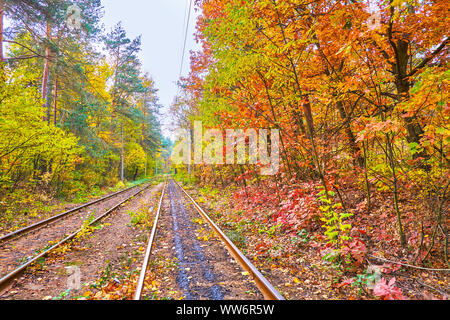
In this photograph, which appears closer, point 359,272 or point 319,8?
point 359,272

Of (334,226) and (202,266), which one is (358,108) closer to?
(334,226)

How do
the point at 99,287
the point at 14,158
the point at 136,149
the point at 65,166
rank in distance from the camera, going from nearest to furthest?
the point at 99,287, the point at 14,158, the point at 65,166, the point at 136,149

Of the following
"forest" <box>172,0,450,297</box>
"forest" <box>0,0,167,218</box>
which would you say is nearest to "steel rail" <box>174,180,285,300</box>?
"forest" <box>172,0,450,297</box>

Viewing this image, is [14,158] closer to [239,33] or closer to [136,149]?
[239,33]

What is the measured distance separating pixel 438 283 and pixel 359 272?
1117mm

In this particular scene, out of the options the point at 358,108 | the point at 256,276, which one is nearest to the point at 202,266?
the point at 256,276

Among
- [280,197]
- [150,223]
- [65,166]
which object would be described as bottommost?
[150,223]

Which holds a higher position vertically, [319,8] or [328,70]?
[319,8]

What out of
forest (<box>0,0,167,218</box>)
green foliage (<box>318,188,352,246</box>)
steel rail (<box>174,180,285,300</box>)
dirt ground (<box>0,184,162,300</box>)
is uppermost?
forest (<box>0,0,167,218</box>)

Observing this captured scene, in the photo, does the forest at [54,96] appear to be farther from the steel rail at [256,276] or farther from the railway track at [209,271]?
the steel rail at [256,276]

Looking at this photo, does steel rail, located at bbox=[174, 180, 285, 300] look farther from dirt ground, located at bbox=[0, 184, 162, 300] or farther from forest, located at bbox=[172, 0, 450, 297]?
dirt ground, located at bbox=[0, 184, 162, 300]

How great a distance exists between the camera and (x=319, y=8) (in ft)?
18.2

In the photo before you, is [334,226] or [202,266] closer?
[334,226]
